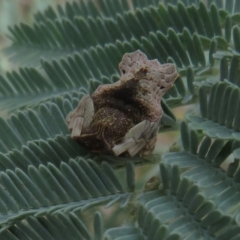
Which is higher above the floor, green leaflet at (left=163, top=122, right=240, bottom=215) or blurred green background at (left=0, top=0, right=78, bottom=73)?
blurred green background at (left=0, top=0, right=78, bottom=73)

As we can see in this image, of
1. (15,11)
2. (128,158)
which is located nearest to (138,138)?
(128,158)

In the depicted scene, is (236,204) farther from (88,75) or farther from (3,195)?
(88,75)

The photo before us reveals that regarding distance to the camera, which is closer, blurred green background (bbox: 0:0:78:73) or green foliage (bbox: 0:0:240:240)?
green foliage (bbox: 0:0:240:240)

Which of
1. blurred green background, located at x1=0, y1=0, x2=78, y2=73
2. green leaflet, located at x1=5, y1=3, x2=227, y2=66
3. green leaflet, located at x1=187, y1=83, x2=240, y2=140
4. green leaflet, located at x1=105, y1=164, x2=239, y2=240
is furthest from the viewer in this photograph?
blurred green background, located at x1=0, y1=0, x2=78, y2=73

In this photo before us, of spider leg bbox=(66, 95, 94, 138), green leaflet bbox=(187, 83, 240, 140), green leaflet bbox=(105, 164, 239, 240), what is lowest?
green leaflet bbox=(105, 164, 239, 240)

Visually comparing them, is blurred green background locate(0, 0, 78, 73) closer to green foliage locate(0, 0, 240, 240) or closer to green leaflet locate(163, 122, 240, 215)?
green foliage locate(0, 0, 240, 240)

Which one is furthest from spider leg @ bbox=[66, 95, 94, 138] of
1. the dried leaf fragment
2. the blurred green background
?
the blurred green background

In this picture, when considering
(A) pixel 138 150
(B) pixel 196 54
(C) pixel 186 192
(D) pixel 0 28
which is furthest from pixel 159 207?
(D) pixel 0 28

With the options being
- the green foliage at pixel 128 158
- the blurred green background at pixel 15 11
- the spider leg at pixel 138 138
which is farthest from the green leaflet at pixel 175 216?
the blurred green background at pixel 15 11
